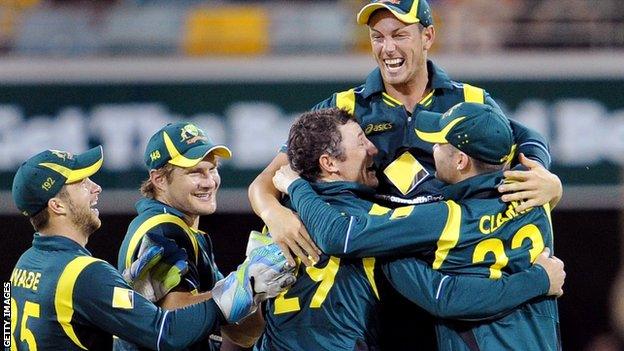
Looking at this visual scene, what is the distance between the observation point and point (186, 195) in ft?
16.0

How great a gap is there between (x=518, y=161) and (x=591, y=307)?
4743 millimetres

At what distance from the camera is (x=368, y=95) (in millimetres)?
4738

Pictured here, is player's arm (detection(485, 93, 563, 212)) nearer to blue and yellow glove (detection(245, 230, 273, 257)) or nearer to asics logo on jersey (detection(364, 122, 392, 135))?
asics logo on jersey (detection(364, 122, 392, 135))

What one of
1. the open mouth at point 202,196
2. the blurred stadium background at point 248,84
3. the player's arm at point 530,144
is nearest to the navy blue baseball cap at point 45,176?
the open mouth at point 202,196

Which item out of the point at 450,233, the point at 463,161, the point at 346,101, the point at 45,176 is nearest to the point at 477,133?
the point at 463,161

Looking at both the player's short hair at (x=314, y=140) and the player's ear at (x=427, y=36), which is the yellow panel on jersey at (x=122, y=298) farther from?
the player's ear at (x=427, y=36)

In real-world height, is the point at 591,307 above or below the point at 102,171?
below

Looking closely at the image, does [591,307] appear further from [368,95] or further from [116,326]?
[116,326]

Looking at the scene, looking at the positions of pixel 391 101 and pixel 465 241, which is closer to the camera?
pixel 465 241

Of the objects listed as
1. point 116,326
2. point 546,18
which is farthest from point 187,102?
point 116,326

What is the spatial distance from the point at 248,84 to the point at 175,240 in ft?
12.8

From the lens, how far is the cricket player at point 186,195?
4.72 meters

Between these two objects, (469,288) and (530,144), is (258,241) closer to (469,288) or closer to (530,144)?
(469,288)

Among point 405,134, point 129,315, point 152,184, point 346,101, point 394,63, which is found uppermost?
point 394,63
